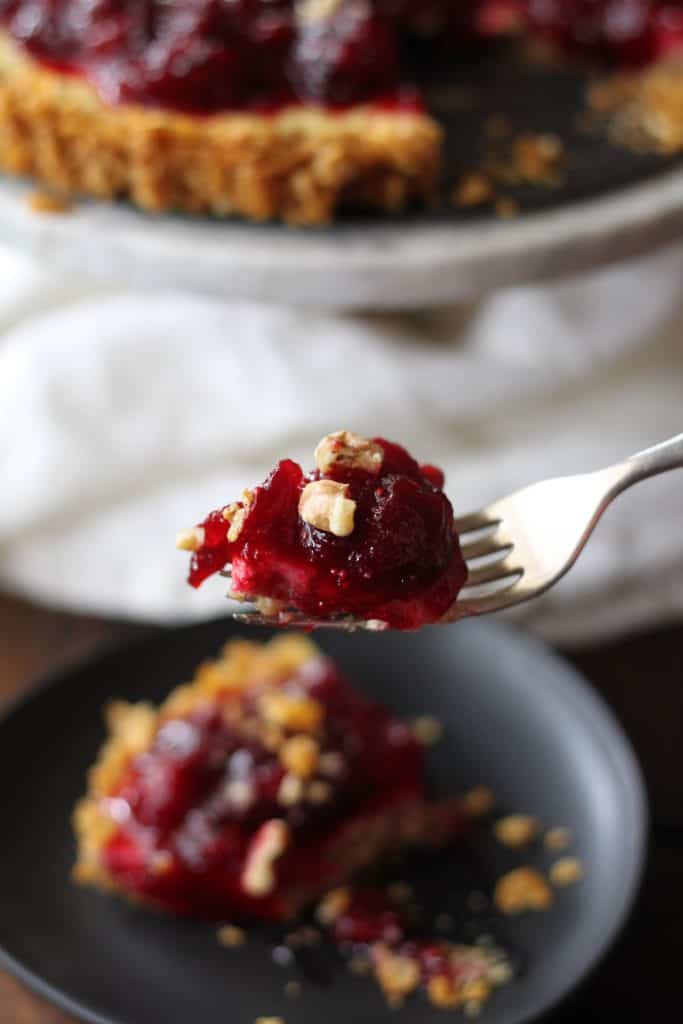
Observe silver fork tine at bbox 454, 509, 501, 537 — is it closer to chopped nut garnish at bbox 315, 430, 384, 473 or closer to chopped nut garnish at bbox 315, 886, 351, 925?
chopped nut garnish at bbox 315, 430, 384, 473

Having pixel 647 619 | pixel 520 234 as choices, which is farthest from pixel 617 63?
pixel 647 619

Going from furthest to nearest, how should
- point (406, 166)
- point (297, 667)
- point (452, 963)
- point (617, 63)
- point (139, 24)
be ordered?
point (617, 63) < point (139, 24) < point (406, 166) < point (297, 667) < point (452, 963)

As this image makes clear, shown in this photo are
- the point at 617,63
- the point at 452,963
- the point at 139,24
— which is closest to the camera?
the point at 452,963

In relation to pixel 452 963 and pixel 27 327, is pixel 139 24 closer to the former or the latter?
pixel 27 327

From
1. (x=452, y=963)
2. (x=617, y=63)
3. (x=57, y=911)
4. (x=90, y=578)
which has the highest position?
(x=617, y=63)

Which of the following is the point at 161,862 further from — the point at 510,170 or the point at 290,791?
the point at 510,170

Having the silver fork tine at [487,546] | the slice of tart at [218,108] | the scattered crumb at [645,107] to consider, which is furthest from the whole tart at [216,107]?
the silver fork tine at [487,546]

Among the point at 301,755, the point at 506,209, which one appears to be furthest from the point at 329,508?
the point at 506,209

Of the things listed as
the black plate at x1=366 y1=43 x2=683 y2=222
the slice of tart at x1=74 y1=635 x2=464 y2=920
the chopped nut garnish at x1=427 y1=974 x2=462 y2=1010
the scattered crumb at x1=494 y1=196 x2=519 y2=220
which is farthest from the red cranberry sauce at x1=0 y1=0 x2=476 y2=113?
the chopped nut garnish at x1=427 y1=974 x2=462 y2=1010
